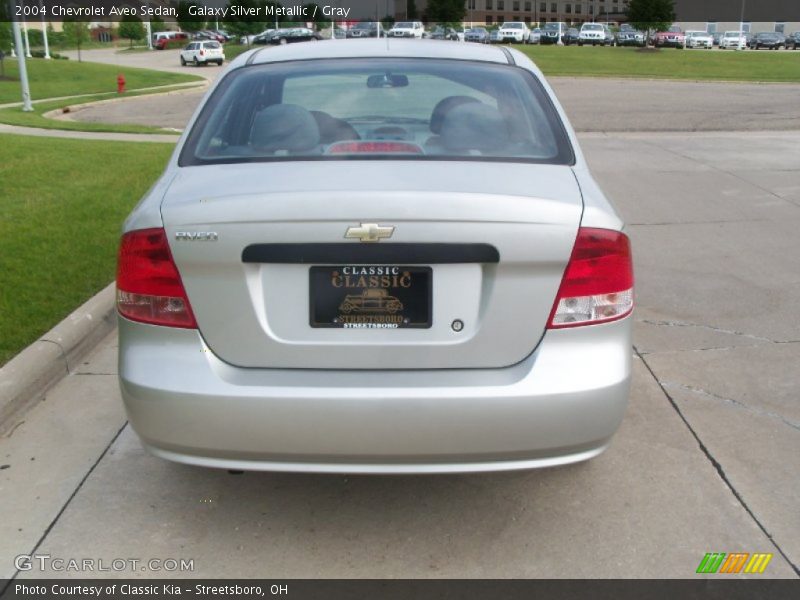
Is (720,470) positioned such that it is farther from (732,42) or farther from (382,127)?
(732,42)

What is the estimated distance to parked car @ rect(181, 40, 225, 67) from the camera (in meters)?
47.4

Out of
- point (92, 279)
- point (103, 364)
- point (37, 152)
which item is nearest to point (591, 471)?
point (103, 364)

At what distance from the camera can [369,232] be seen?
2795 millimetres

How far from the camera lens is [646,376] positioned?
4875 millimetres

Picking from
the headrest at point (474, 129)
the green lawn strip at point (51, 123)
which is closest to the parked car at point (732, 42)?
the green lawn strip at point (51, 123)

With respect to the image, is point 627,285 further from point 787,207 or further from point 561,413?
point 787,207

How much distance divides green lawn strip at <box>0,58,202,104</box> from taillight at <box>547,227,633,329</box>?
24.5 meters

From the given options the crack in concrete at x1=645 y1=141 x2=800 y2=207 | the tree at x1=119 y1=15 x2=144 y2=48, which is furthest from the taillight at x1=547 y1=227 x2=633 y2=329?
the tree at x1=119 y1=15 x2=144 y2=48

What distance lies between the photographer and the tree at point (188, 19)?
7916cm

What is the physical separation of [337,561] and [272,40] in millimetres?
59321

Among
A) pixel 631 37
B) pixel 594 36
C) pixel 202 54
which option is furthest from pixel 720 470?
pixel 594 36

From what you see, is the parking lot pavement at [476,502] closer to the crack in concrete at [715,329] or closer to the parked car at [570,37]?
the crack in concrete at [715,329]

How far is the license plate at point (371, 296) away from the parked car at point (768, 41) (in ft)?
232

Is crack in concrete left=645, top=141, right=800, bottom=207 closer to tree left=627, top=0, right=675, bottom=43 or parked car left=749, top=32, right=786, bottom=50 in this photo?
tree left=627, top=0, right=675, bottom=43
